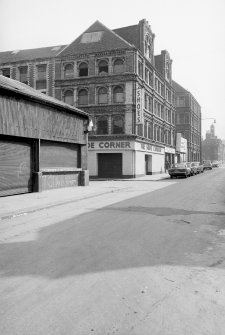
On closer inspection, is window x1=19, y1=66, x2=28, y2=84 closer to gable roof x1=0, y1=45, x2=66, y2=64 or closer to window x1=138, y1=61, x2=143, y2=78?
gable roof x1=0, y1=45, x2=66, y2=64

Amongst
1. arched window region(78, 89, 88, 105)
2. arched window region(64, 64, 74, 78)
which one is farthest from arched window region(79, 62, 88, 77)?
arched window region(78, 89, 88, 105)

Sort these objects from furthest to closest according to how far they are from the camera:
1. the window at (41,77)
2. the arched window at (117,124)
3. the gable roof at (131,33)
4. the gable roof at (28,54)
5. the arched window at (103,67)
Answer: the gable roof at (28,54)
the window at (41,77)
the gable roof at (131,33)
the arched window at (103,67)
the arched window at (117,124)

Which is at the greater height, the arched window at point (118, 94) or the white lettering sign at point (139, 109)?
the arched window at point (118, 94)

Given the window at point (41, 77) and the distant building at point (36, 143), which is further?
the window at point (41, 77)

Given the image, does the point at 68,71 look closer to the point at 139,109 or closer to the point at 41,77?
the point at 41,77

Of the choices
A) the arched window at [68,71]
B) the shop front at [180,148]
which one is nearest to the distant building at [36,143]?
the arched window at [68,71]

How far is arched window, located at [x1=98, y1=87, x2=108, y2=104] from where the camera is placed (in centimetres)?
3203

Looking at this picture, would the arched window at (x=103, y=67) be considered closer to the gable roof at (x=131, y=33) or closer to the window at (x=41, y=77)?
the gable roof at (x=131, y=33)

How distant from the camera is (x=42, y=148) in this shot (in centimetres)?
1653

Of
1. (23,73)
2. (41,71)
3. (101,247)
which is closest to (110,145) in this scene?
(41,71)

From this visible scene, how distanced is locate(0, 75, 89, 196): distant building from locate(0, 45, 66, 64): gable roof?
768 inches

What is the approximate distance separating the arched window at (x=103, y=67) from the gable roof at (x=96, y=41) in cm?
135

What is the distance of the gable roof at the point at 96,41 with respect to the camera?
105 feet

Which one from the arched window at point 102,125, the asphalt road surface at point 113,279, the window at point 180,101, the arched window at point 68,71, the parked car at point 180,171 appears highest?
the window at point 180,101
